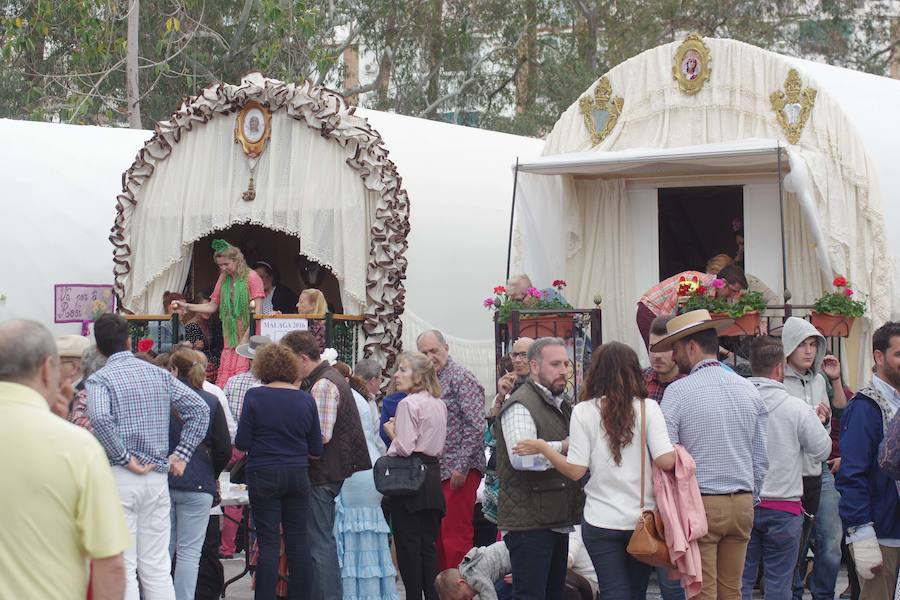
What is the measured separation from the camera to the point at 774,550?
Answer: 7.30m

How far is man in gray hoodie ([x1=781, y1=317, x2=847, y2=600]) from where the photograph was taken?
27.2 feet

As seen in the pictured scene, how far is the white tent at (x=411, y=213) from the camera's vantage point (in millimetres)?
14445

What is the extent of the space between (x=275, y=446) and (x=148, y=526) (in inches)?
44.1

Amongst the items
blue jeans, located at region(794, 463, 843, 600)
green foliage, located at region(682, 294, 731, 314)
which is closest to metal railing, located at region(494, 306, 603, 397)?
green foliage, located at region(682, 294, 731, 314)

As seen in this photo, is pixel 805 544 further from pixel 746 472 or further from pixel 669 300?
pixel 669 300

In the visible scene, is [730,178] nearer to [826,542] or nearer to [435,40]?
[826,542]

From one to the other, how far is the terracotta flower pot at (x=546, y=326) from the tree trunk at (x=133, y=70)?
12458 mm

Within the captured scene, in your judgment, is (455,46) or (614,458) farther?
(455,46)

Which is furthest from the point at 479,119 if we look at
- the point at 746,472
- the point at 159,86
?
the point at 746,472

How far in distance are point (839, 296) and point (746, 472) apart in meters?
5.06

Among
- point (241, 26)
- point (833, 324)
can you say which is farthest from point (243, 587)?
point (241, 26)

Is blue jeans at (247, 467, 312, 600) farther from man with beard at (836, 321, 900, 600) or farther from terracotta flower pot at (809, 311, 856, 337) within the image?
terracotta flower pot at (809, 311, 856, 337)

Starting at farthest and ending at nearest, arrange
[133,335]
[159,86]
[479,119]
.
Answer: [479,119]
[159,86]
[133,335]

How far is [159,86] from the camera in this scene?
28062mm
